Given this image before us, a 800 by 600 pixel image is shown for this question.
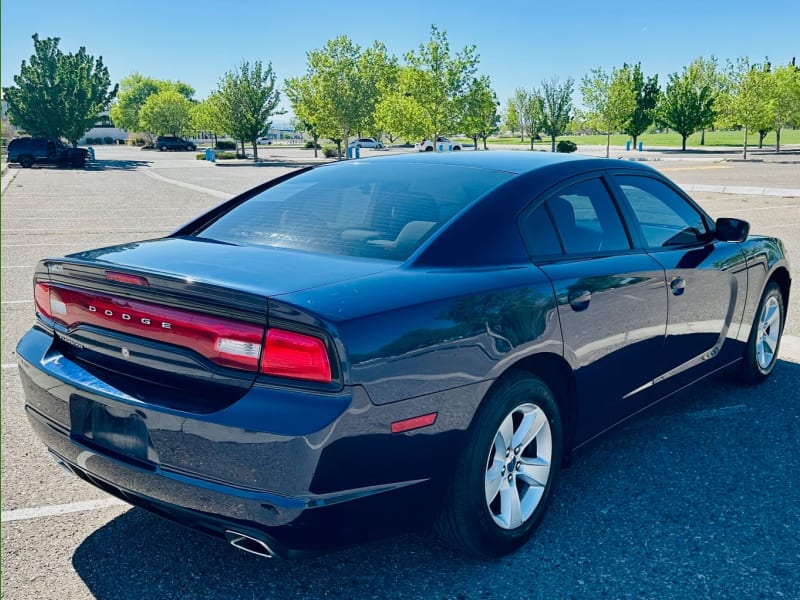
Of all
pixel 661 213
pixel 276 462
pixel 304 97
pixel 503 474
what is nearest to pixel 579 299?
pixel 503 474

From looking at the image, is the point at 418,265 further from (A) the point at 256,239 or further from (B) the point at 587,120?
(B) the point at 587,120

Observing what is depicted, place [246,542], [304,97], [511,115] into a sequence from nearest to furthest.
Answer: [246,542] < [304,97] < [511,115]

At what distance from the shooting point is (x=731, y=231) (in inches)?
166

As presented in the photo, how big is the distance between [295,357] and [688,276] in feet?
7.87

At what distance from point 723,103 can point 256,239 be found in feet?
170

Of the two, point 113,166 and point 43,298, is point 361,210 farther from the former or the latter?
point 113,166

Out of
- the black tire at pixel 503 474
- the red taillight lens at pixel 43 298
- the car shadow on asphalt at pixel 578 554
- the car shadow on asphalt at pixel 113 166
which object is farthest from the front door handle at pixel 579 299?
the car shadow on asphalt at pixel 113 166

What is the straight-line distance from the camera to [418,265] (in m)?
2.79

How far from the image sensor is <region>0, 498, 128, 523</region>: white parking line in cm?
324

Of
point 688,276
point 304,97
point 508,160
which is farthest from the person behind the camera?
point 304,97

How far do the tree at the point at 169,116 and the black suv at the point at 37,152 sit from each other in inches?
1860

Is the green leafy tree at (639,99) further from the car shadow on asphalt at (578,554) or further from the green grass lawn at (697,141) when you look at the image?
the car shadow on asphalt at (578,554)

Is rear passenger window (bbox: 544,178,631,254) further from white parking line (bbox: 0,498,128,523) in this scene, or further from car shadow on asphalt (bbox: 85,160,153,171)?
car shadow on asphalt (bbox: 85,160,153,171)

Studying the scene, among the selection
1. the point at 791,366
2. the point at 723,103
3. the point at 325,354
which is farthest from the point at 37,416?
the point at 723,103
